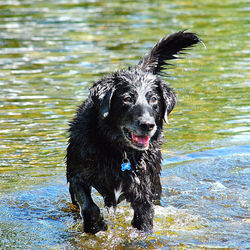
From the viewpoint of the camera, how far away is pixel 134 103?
5.86 meters

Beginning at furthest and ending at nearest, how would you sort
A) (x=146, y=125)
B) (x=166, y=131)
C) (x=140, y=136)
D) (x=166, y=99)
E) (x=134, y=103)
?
(x=166, y=131) → (x=166, y=99) → (x=134, y=103) → (x=140, y=136) → (x=146, y=125)

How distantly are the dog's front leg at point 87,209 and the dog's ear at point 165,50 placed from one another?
1.72 metres

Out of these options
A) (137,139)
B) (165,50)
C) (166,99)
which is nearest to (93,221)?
(137,139)

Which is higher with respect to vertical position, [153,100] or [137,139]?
[153,100]

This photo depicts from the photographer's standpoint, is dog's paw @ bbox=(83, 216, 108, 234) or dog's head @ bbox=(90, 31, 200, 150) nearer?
dog's head @ bbox=(90, 31, 200, 150)

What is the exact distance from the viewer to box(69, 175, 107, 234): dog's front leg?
5.97m

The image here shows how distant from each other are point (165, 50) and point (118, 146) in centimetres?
181

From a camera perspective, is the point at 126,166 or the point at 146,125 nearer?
the point at 146,125

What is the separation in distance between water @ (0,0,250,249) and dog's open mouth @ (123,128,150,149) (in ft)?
3.19

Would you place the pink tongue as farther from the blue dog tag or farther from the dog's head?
the blue dog tag

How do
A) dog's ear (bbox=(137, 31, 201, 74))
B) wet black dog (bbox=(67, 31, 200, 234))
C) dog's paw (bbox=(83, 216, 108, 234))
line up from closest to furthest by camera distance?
wet black dog (bbox=(67, 31, 200, 234)) < dog's paw (bbox=(83, 216, 108, 234)) < dog's ear (bbox=(137, 31, 201, 74))

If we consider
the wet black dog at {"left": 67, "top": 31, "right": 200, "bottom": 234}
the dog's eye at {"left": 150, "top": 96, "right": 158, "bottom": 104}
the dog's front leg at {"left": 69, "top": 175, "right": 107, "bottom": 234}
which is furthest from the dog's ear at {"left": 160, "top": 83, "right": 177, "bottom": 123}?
the dog's front leg at {"left": 69, "top": 175, "right": 107, "bottom": 234}

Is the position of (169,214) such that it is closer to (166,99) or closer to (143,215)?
(143,215)

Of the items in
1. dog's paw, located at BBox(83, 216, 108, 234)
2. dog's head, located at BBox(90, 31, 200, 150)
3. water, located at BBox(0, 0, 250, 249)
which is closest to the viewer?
dog's head, located at BBox(90, 31, 200, 150)
